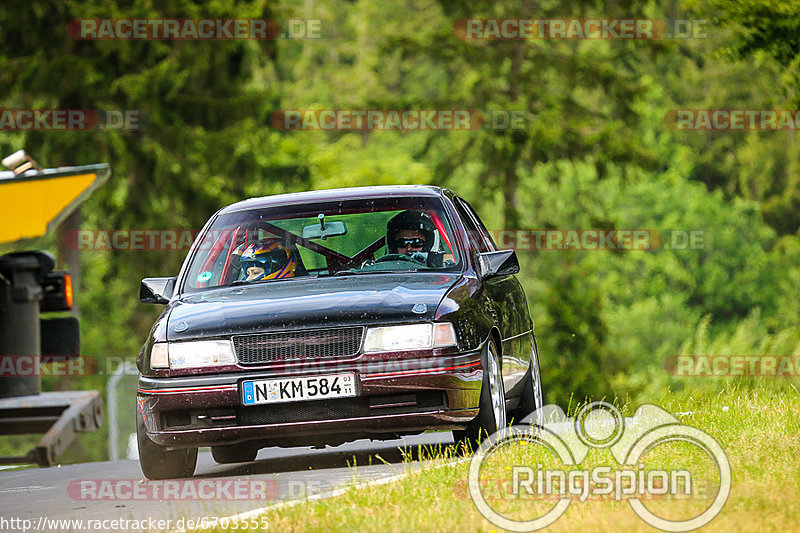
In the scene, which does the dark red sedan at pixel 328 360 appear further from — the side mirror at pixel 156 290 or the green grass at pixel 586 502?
the green grass at pixel 586 502

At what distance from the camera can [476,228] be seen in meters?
10.2

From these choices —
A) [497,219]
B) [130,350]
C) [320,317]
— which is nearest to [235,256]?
[320,317]

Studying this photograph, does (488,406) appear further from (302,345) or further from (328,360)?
(302,345)

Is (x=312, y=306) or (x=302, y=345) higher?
(x=312, y=306)

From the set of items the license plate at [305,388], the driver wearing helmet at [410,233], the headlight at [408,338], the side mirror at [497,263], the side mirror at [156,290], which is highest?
the driver wearing helmet at [410,233]

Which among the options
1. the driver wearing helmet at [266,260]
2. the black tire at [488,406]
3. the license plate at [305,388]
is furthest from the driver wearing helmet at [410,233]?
the license plate at [305,388]

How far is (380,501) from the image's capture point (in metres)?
6.55

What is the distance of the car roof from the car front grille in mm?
1631

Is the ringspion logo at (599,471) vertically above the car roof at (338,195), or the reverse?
the car roof at (338,195)

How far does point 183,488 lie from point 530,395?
2915 millimetres

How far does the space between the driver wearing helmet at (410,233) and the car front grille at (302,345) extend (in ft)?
4.53

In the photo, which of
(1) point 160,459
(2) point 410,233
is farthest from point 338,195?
(1) point 160,459

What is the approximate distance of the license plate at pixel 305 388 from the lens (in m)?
7.91

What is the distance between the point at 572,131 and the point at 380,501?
2991cm
